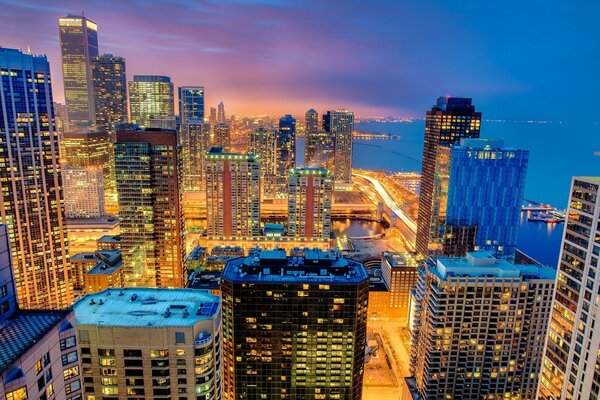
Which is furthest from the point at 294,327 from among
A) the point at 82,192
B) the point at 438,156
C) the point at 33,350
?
the point at 82,192

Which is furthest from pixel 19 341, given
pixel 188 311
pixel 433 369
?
pixel 433 369

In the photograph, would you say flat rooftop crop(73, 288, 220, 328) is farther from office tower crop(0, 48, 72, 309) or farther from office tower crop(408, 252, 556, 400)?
office tower crop(0, 48, 72, 309)

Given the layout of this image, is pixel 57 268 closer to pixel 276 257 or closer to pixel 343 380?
pixel 276 257

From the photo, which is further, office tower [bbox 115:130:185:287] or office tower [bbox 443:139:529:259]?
office tower [bbox 443:139:529:259]

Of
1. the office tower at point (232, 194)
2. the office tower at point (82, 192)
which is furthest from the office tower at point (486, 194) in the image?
the office tower at point (82, 192)

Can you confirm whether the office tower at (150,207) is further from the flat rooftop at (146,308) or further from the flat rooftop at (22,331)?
the flat rooftop at (22,331)

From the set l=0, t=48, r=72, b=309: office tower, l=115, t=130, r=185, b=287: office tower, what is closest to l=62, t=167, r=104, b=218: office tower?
l=115, t=130, r=185, b=287: office tower
